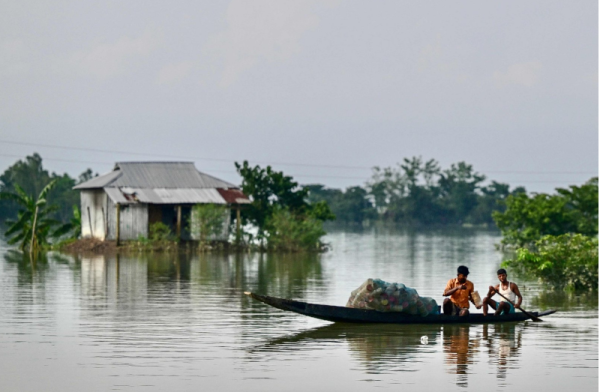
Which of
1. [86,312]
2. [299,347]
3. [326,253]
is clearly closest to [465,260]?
[326,253]

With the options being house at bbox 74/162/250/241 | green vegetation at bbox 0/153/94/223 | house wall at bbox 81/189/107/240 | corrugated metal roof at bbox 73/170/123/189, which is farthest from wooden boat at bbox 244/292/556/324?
green vegetation at bbox 0/153/94/223

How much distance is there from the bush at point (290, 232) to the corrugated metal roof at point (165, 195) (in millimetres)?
2362

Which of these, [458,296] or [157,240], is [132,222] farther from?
[458,296]

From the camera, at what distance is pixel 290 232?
142 ft

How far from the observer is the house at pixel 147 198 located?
138 feet

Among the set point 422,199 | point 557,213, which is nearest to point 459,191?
point 422,199

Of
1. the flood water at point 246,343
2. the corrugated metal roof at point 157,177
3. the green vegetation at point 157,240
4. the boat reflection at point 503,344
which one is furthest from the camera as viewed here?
the corrugated metal roof at point 157,177

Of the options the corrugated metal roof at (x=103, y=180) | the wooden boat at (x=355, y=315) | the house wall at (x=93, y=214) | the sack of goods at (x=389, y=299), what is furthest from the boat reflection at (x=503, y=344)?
the corrugated metal roof at (x=103, y=180)

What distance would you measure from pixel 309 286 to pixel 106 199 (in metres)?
18.2

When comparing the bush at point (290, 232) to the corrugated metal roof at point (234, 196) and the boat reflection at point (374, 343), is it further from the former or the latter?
the boat reflection at point (374, 343)

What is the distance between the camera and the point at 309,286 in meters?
26.9

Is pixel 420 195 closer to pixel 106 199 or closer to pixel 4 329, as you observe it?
pixel 106 199

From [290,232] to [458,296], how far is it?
25.6 meters

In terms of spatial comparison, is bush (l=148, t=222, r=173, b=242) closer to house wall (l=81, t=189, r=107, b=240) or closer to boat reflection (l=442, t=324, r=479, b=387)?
house wall (l=81, t=189, r=107, b=240)
